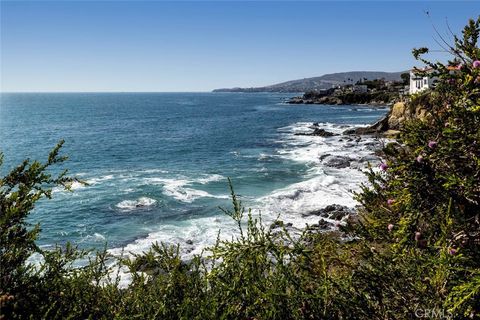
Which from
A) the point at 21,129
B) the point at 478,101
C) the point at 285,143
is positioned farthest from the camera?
the point at 21,129

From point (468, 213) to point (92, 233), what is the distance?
24452mm

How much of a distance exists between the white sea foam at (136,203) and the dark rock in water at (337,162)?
2007 cm

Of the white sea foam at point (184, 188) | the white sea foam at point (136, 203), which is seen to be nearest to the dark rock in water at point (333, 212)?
the white sea foam at point (184, 188)

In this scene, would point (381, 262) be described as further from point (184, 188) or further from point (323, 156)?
point (323, 156)

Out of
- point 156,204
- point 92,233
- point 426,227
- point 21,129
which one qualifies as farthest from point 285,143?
point 21,129

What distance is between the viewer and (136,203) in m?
31.5

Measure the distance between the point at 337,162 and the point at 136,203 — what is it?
2264 centimetres

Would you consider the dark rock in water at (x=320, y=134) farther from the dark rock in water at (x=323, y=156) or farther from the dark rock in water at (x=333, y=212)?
the dark rock in water at (x=333, y=212)

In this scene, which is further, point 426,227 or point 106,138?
point 106,138

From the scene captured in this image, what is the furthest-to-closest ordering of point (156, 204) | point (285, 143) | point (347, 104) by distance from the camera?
point (347, 104) < point (285, 143) < point (156, 204)

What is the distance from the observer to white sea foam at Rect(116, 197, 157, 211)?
101 feet

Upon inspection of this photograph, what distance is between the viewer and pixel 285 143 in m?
60.0

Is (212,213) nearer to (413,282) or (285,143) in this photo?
(413,282)

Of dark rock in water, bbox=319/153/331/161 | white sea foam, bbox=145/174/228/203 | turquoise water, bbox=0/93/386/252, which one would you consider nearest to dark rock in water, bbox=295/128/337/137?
turquoise water, bbox=0/93/386/252
